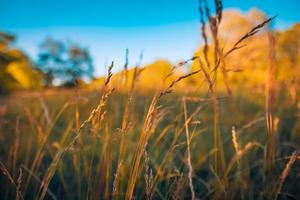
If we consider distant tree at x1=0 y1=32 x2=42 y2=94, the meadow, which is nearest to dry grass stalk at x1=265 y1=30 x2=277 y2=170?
the meadow

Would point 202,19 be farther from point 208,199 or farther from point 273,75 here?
point 208,199

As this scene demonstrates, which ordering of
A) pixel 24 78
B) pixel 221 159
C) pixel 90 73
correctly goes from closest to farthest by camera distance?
pixel 221 159
pixel 24 78
pixel 90 73

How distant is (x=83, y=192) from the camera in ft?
4.36

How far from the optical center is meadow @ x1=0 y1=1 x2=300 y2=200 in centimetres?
73

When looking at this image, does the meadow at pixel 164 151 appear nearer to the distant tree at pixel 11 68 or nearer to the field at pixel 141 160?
the field at pixel 141 160

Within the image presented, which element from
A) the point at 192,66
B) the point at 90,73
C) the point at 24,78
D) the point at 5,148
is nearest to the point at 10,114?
the point at 5,148

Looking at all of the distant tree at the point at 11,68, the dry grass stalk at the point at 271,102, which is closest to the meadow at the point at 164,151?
the dry grass stalk at the point at 271,102

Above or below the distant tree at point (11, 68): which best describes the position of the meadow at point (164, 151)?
below

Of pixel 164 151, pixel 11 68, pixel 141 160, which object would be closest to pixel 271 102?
pixel 141 160

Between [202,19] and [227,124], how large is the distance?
7.17 ft

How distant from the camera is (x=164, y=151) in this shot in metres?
2.02

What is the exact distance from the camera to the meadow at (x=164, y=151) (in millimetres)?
732

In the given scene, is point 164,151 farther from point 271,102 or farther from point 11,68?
point 11,68

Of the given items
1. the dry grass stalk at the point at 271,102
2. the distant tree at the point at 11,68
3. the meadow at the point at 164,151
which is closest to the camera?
the meadow at the point at 164,151
